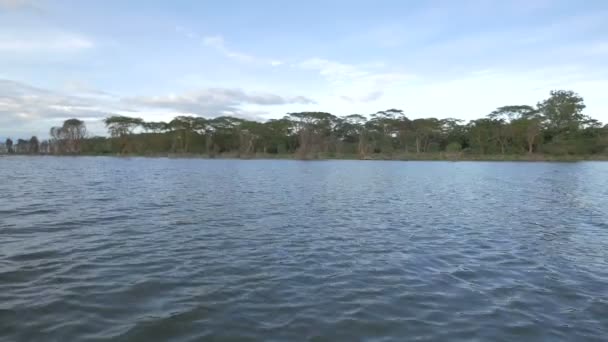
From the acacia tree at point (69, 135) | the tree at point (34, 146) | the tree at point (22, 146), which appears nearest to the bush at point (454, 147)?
the acacia tree at point (69, 135)

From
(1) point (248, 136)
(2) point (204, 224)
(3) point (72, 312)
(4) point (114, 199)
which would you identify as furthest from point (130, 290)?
(1) point (248, 136)

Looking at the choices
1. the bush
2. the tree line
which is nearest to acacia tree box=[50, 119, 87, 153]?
the tree line

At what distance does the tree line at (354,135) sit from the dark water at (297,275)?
9206 centimetres

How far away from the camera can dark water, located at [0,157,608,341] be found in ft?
18.8

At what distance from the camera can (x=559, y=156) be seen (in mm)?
101000

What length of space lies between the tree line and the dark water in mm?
92060

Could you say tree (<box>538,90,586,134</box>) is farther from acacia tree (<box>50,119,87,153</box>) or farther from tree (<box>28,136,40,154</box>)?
tree (<box>28,136,40,154</box>)

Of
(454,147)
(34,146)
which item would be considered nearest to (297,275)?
(454,147)

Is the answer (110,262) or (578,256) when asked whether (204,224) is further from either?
(578,256)

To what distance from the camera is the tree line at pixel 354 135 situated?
107 m

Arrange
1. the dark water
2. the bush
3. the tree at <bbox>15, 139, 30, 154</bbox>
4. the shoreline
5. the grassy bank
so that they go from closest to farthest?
the dark water
the shoreline
the grassy bank
the bush
the tree at <bbox>15, 139, 30, 154</bbox>

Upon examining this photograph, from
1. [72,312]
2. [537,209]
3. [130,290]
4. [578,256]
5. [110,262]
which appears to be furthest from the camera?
[537,209]

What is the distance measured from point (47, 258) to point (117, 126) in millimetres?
127779

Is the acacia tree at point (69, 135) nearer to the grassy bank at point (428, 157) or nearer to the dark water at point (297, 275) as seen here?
the grassy bank at point (428, 157)
